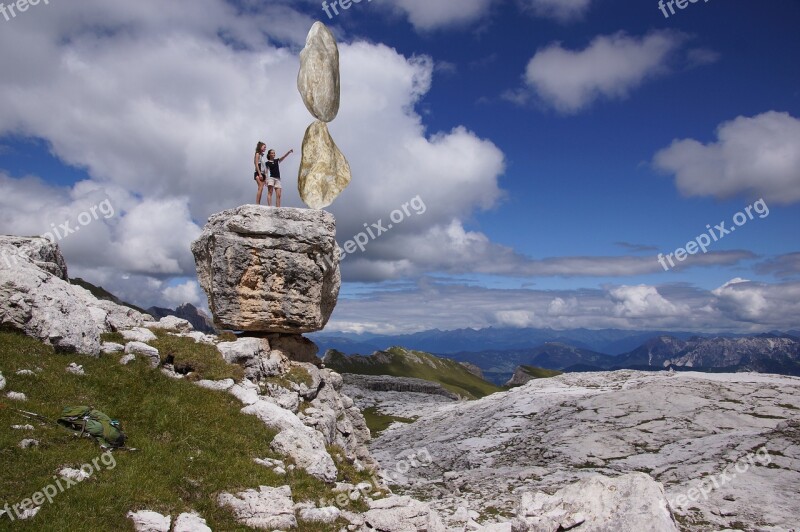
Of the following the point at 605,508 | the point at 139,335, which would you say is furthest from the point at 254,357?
the point at 605,508

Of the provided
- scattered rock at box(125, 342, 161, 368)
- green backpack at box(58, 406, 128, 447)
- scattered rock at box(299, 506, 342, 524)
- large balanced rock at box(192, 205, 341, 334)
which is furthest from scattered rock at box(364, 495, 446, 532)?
large balanced rock at box(192, 205, 341, 334)

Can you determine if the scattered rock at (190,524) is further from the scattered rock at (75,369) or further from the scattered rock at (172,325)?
the scattered rock at (172,325)

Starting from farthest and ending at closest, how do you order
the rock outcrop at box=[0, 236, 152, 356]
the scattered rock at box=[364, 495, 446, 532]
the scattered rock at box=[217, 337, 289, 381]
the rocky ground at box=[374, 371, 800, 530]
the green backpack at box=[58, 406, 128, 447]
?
the rocky ground at box=[374, 371, 800, 530] < the scattered rock at box=[217, 337, 289, 381] < the rock outcrop at box=[0, 236, 152, 356] < the scattered rock at box=[364, 495, 446, 532] < the green backpack at box=[58, 406, 128, 447]

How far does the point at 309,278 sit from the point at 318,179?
6.85m

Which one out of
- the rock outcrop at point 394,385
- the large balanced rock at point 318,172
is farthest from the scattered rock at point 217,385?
the rock outcrop at point 394,385

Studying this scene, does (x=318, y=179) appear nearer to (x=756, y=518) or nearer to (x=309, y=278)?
(x=309, y=278)

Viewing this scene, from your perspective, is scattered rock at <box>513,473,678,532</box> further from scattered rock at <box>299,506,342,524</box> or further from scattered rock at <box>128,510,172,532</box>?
scattered rock at <box>128,510,172,532</box>

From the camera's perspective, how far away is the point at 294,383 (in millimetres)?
27609

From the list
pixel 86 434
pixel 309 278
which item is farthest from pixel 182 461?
pixel 309 278

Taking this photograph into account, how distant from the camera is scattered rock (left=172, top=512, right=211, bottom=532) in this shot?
13.5 meters

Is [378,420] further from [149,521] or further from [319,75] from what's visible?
[149,521]

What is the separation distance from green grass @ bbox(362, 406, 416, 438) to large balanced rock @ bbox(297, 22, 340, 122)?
49.9 metres

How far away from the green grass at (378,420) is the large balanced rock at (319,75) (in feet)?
164

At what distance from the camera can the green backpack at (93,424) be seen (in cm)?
1611
